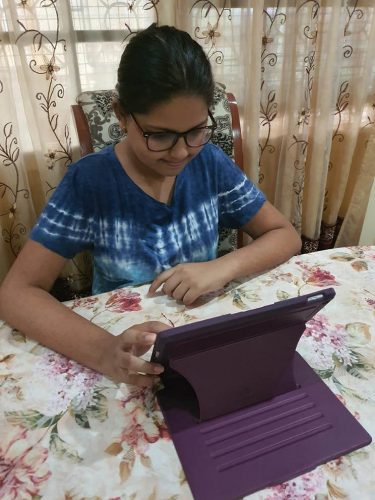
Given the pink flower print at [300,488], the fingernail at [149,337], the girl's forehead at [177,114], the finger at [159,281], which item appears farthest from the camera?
the finger at [159,281]

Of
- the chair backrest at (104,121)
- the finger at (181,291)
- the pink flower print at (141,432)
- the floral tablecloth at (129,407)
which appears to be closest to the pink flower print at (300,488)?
the floral tablecloth at (129,407)

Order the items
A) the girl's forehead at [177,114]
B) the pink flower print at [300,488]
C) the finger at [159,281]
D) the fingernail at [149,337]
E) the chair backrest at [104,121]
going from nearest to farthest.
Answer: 1. the pink flower print at [300,488]
2. the fingernail at [149,337]
3. the girl's forehead at [177,114]
4. the finger at [159,281]
5. the chair backrest at [104,121]

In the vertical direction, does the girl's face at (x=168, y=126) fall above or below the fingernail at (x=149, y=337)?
above

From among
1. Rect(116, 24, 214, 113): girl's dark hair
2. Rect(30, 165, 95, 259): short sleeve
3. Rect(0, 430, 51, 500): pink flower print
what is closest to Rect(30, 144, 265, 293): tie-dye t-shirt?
Rect(30, 165, 95, 259): short sleeve

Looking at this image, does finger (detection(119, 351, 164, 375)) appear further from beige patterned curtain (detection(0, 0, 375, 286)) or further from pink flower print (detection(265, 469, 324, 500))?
beige patterned curtain (detection(0, 0, 375, 286))

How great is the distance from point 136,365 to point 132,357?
0.01m

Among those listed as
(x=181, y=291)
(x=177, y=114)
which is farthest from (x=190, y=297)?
(x=177, y=114)

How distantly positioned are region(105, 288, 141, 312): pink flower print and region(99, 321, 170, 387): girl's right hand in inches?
6.0

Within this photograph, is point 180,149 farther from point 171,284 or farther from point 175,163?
point 171,284

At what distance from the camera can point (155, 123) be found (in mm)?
776

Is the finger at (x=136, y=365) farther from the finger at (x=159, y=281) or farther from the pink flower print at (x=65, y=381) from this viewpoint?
the finger at (x=159, y=281)

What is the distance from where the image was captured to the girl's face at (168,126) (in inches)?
29.9

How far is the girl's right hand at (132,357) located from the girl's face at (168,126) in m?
0.35

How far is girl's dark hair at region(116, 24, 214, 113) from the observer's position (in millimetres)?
726
